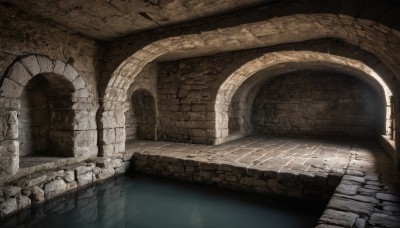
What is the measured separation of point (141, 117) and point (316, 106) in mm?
5611

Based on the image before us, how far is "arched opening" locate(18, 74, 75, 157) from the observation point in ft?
14.8

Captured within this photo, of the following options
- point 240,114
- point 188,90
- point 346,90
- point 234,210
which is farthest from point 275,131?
point 234,210

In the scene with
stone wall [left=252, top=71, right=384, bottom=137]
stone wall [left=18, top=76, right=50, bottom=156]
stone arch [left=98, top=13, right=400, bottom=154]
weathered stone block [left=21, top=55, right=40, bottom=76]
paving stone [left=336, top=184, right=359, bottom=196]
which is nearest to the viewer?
paving stone [left=336, top=184, right=359, bottom=196]

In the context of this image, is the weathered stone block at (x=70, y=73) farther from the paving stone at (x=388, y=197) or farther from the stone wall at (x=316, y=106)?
the stone wall at (x=316, y=106)

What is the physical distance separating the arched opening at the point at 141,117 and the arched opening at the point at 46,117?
2466 millimetres

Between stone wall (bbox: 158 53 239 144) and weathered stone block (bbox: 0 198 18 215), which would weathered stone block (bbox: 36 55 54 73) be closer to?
weathered stone block (bbox: 0 198 18 215)

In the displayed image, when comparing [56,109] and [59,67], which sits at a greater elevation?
[59,67]

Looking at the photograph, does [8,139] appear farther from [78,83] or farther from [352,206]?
[352,206]

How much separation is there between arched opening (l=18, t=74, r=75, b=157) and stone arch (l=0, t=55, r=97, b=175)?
19 mm

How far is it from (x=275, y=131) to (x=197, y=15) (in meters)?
6.07

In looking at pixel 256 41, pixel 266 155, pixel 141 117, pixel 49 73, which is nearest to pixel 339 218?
pixel 266 155

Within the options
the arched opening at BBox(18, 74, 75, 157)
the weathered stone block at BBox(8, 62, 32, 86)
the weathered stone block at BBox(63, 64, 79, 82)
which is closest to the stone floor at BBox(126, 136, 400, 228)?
the arched opening at BBox(18, 74, 75, 157)

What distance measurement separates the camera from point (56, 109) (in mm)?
4715

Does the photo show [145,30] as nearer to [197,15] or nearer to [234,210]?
[197,15]
